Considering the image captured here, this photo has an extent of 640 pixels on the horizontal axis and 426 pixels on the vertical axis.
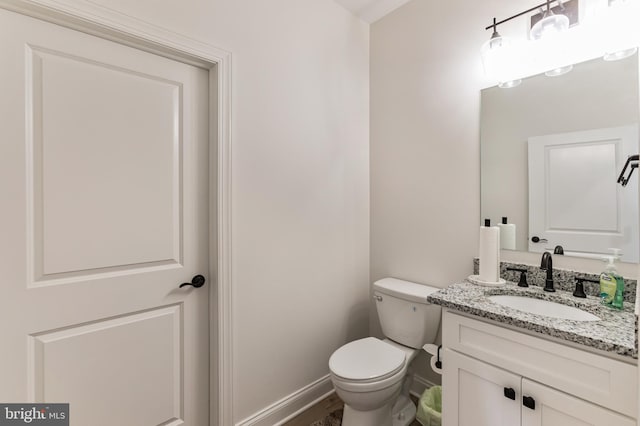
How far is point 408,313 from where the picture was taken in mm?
1753

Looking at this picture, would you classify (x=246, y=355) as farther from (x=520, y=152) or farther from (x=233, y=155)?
(x=520, y=152)

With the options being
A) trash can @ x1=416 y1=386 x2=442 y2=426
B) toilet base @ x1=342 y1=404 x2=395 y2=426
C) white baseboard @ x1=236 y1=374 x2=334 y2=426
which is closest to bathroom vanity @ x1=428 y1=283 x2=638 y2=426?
trash can @ x1=416 y1=386 x2=442 y2=426

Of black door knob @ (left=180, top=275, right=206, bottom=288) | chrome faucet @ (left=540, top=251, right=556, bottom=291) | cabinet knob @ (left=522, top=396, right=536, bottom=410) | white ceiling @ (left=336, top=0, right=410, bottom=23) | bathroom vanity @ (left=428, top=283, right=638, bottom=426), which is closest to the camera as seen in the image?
bathroom vanity @ (left=428, top=283, right=638, bottom=426)

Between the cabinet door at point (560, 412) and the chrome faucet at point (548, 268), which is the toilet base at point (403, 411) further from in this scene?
the chrome faucet at point (548, 268)

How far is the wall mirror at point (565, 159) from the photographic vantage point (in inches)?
49.2

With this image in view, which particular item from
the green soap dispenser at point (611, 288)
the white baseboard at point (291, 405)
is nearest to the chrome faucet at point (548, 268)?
the green soap dispenser at point (611, 288)

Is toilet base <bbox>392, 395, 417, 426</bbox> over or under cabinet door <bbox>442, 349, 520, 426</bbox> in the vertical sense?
under

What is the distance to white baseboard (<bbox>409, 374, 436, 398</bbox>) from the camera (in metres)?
A: 1.89

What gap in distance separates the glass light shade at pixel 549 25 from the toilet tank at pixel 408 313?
1.43 m

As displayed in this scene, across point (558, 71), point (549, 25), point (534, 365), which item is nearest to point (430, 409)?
point (534, 365)

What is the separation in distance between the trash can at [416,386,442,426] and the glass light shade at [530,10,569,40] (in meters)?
1.90

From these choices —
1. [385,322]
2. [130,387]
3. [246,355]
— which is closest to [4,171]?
[130,387]

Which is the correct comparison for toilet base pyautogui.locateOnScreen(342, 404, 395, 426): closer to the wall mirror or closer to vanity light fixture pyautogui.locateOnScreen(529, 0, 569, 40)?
the wall mirror

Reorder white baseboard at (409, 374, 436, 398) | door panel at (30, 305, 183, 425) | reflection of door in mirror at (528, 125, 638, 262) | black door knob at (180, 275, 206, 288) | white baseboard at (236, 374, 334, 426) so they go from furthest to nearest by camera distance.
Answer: white baseboard at (409, 374, 436, 398) < white baseboard at (236, 374, 334, 426) < black door knob at (180, 275, 206, 288) < reflection of door in mirror at (528, 125, 638, 262) < door panel at (30, 305, 183, 425)
